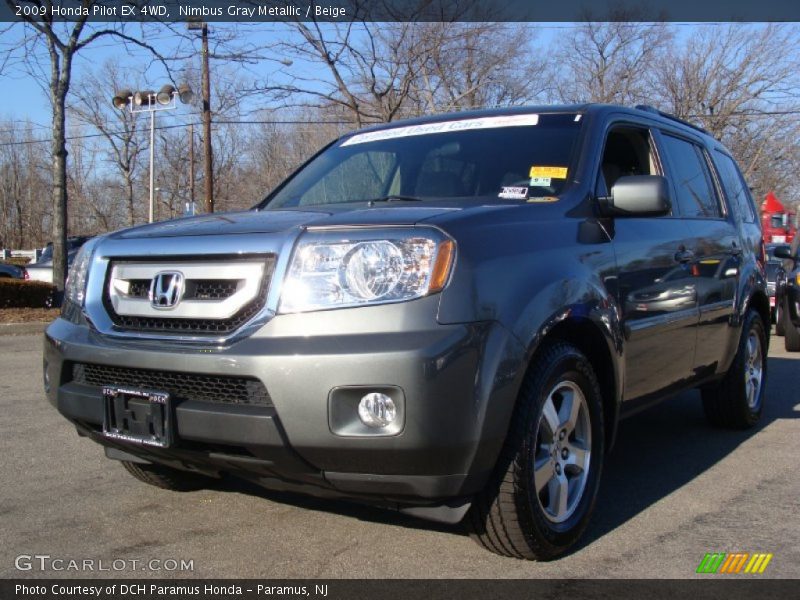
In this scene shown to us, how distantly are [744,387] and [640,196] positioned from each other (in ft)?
8.17

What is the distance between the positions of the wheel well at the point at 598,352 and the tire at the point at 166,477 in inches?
76.7

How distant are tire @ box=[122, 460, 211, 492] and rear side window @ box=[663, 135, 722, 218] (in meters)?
2.99

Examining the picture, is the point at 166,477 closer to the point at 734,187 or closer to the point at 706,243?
the point at 706,243

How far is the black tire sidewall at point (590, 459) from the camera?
9.60 feet

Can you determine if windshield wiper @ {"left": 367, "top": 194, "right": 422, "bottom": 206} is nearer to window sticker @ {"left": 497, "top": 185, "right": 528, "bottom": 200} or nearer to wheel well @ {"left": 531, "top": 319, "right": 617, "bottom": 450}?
window sticker @ {"left": 497, "top": 185, "right": 528, "bottom": 200}

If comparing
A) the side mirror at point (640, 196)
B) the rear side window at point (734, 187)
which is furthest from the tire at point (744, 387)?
the side mirror at point (640, 196)

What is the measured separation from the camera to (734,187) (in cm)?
564

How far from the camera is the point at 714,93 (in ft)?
115

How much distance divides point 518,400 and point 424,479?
501 millimetres

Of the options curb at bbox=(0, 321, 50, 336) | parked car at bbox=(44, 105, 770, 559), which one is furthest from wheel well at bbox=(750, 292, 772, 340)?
curb at bbox=(0, 321, 50, 336)

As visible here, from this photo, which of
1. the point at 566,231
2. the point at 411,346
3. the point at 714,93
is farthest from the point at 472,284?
the point at 714,93

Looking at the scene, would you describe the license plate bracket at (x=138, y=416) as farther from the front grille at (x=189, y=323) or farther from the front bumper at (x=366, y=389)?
the front grille at (x=189, y=323)

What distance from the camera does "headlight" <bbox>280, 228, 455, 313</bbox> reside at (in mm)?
2635
